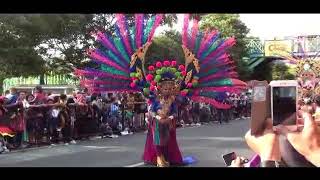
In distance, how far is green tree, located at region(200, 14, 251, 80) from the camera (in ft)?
17.7

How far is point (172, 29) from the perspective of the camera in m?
5.98

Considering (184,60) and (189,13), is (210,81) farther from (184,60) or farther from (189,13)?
(189,13)

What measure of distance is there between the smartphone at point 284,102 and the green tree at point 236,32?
577 mm

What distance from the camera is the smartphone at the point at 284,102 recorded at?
5.26 m

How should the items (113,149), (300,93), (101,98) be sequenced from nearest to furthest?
(300,93)
(113,149)
(101,98)

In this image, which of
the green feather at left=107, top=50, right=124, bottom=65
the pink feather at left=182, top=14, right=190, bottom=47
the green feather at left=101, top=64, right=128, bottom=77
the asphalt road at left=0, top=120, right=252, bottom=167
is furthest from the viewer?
the asphalt road at left=0, top=120, right=252, bottom=167

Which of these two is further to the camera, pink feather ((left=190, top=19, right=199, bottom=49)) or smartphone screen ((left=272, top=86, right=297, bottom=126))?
pink feather ((left=190, top=19, right=199, bottom=49))

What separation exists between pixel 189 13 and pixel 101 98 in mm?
8123

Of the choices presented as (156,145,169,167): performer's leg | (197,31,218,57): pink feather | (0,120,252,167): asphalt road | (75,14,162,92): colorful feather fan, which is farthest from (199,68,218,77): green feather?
(156,145,169,167): performer's leg

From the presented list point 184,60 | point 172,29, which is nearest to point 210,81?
point 184,60

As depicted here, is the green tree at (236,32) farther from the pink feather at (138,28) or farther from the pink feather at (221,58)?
the pink feather at (138,28)

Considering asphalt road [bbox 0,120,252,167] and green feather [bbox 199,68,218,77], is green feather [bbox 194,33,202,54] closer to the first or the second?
green feather [bbox 199,68,218,77]

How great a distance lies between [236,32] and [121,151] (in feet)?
14.3

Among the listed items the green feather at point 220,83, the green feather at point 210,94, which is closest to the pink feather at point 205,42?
the green feather at point 220,83
